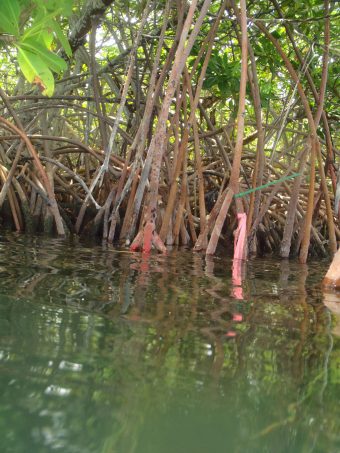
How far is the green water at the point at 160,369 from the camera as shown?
1.93ft

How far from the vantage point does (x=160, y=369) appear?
82cm

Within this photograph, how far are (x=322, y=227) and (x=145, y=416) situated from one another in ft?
14.7

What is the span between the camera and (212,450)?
0.56m

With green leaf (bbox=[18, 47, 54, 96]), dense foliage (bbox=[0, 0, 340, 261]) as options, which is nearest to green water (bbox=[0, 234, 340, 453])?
green leaf (bbox=[18, 47, 54, 96])

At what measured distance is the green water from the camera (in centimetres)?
59

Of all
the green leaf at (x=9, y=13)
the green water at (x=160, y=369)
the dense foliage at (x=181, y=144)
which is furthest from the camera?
the dense foliage at (x=181, y=144)

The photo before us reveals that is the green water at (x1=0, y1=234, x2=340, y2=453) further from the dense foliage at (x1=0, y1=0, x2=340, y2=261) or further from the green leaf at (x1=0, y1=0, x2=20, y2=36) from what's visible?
the dense foliage at (x1=0, y1=0, x2=340, y2=261)

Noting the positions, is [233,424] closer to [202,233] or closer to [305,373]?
[305,373]

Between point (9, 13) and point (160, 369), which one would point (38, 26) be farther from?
point (160, 369)

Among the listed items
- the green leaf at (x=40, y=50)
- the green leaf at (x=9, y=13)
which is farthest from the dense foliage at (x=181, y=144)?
the green leaf at (x=9, y=13)

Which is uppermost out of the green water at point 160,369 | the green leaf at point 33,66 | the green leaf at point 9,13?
the green leaf at point 9,13

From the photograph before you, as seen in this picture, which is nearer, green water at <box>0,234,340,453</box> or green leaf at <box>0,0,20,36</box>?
green water at <box>0,234,340,453</box>

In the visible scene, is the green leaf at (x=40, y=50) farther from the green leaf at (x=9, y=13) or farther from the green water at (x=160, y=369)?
the green water at (x=160, y=369)

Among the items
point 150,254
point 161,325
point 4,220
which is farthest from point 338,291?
point 4,220
